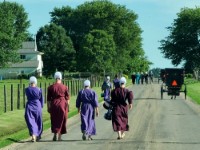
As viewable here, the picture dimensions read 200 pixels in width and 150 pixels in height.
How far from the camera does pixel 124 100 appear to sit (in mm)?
18672

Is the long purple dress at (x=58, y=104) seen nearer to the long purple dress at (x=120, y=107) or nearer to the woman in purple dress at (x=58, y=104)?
the woman in purple dress at (x=58, y=104)

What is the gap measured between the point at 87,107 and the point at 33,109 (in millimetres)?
1592

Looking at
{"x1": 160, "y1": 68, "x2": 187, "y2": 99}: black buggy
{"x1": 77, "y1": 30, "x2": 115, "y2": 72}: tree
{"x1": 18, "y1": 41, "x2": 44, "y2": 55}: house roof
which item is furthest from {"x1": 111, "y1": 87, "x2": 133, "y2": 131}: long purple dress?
{"x1": 18, "y1": 41, "x2": 44, "y2": 55}: house roof

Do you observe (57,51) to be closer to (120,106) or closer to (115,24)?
(115,24)

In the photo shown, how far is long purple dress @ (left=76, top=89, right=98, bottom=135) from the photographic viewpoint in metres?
18.6

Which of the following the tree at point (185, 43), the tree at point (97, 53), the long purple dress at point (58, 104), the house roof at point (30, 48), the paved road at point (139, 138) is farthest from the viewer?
the house roof at point (30, 48)

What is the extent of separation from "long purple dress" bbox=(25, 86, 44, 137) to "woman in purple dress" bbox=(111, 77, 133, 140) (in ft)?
7.07

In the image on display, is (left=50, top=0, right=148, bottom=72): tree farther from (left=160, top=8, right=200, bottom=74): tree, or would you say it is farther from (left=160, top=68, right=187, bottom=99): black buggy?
(left=160, top=68, right=187, bottom=99): black buggy

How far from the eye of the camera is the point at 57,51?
129625mm

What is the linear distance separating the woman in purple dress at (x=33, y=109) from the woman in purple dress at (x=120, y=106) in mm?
2156

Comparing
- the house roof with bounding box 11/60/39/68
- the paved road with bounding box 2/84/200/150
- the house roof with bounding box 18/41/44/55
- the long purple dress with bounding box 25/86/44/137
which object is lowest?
the paved road with bounding box 2/84/200/150

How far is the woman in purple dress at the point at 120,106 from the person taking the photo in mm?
18562

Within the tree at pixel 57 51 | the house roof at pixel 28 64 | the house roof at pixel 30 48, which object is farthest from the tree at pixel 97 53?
the house roof at pixel 28 64

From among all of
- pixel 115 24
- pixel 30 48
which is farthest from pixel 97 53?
pixel 30 48
